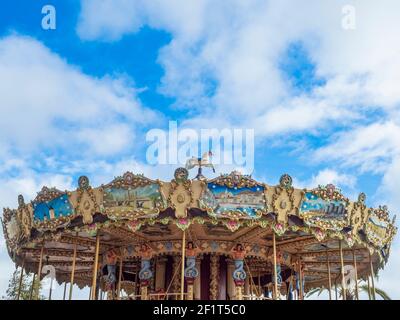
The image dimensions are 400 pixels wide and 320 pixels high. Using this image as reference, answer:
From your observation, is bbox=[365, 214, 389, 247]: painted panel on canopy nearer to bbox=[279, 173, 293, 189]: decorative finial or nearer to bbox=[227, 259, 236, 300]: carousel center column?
bbox=[279, 173, 293, 189]: decorative finial

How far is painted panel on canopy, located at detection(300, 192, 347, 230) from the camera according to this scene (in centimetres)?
1345

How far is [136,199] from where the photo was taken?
12984 mm

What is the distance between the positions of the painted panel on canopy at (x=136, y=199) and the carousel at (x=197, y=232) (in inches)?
1.0

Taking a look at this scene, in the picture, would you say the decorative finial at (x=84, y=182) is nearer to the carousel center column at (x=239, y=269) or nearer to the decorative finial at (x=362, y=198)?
the carousel center column at (x=239, y=269)

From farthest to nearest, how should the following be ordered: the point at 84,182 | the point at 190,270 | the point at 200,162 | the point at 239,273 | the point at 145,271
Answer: the point at 200,162 → the point at 145,271 → the point at 239,273 → the point at 190,270 → the point at 84,182

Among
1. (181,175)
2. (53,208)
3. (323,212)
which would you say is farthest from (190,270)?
(53,208)

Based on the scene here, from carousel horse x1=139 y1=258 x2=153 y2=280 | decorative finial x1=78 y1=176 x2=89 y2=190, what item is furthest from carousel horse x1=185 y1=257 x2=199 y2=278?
decorative finial x1=78 y1=176 x2=89 y2=190

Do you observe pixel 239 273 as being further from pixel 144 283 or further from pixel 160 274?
pixel 144 283

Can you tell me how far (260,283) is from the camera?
19.5 metres

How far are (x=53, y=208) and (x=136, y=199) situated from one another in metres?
2.60

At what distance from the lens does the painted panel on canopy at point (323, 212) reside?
13445 millimetres

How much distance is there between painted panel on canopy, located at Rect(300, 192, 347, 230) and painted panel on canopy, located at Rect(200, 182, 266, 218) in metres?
1.24

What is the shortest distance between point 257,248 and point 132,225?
489cm
